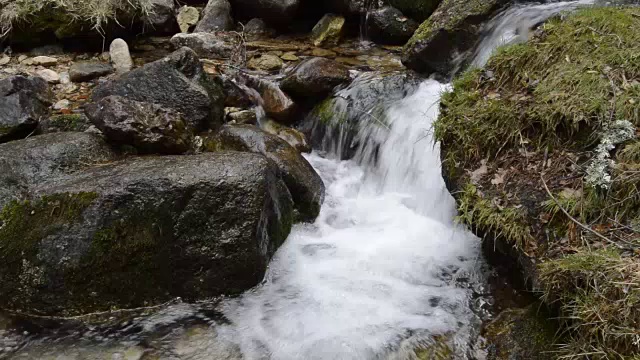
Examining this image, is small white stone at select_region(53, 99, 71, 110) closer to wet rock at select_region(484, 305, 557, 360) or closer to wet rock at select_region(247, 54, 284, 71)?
wet rock at select_region(247, 54, 284, 71)

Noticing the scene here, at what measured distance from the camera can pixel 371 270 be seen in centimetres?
386

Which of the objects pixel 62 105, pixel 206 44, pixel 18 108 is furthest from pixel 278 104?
pixel 18 108

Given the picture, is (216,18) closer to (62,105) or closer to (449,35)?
(62,105)

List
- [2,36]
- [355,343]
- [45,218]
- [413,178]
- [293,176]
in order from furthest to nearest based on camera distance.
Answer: [2,36], [413,178], [293,176], [45,218], [355,343]

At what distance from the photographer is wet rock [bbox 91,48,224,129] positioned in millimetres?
5195

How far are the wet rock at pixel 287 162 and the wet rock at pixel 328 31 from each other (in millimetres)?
3728

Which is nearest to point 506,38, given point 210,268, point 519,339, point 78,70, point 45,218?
point 519,339

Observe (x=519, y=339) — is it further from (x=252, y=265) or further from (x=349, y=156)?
(x=349, y=156)

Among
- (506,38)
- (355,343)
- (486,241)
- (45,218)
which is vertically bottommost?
(355,343)

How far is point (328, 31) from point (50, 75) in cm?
444

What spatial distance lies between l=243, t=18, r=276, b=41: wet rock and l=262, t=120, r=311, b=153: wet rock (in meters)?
3.18

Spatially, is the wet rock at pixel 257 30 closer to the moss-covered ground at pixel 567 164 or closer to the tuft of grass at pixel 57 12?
the tuft of grass at pixel 57 12

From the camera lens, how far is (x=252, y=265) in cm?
351

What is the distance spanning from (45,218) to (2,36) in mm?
5270
